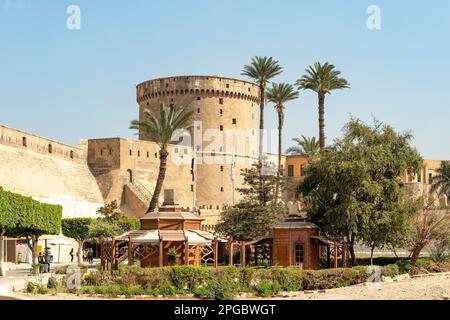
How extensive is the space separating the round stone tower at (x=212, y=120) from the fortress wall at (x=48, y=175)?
13.2 m

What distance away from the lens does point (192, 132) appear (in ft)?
252

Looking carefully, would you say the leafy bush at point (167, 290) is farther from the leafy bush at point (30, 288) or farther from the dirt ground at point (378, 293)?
the leafy bush at point (30, 288)

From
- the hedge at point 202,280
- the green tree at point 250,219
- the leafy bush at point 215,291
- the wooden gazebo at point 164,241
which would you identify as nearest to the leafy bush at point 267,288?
the hedge at point 202,280

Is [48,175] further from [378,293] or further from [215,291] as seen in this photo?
[378,293]

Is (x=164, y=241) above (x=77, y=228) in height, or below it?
above

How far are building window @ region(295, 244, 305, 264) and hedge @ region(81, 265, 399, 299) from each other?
478 centimetres

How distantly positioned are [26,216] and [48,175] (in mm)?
19602

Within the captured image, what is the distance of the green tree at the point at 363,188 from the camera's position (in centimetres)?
3475

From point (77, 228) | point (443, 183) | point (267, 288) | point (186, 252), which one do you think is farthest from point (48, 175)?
point (443, 183)

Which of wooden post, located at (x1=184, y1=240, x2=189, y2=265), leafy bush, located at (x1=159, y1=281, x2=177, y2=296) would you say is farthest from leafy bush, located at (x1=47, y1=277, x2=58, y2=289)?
wooden post, located at (x1=184, y1=240, x2=189, y2=265)

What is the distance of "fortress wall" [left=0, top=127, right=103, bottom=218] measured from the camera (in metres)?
53.6

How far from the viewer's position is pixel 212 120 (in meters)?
76.5

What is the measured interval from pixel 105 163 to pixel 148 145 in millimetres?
5150
